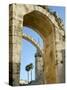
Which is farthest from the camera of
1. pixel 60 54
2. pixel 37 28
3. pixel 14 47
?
pixel 60 54

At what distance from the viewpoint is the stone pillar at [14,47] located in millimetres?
3031

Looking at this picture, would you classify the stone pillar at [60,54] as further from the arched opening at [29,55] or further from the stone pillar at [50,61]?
the arched opening at [29,55]

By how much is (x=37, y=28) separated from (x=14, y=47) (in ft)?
1.05

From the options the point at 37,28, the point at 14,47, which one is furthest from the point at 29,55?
the point at 37,28

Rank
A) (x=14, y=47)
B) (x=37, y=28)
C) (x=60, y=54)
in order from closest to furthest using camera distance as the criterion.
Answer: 1. (x=14, y=47)
2. (x=37, y=28)
3. (x=60, y=54)

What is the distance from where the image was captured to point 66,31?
131 inches

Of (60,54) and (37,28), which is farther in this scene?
(60,54)

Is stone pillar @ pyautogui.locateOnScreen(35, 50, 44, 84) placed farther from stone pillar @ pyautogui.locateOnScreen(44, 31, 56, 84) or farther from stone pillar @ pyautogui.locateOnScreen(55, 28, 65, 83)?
stone pillar @ pyautogui.locateOnScreen(55, 28, 65, 83)

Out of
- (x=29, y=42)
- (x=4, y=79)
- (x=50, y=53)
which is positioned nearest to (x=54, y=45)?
(x=50, y=53)

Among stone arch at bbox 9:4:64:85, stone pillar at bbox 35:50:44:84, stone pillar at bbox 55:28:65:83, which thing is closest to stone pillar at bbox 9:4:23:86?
stone arch at bbox 9:4:64:85

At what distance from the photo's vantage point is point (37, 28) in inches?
124

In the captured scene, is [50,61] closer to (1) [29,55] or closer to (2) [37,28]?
(1) [29,55]

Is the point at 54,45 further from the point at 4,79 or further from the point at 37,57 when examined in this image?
the point at 4,79

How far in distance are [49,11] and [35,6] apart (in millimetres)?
162
